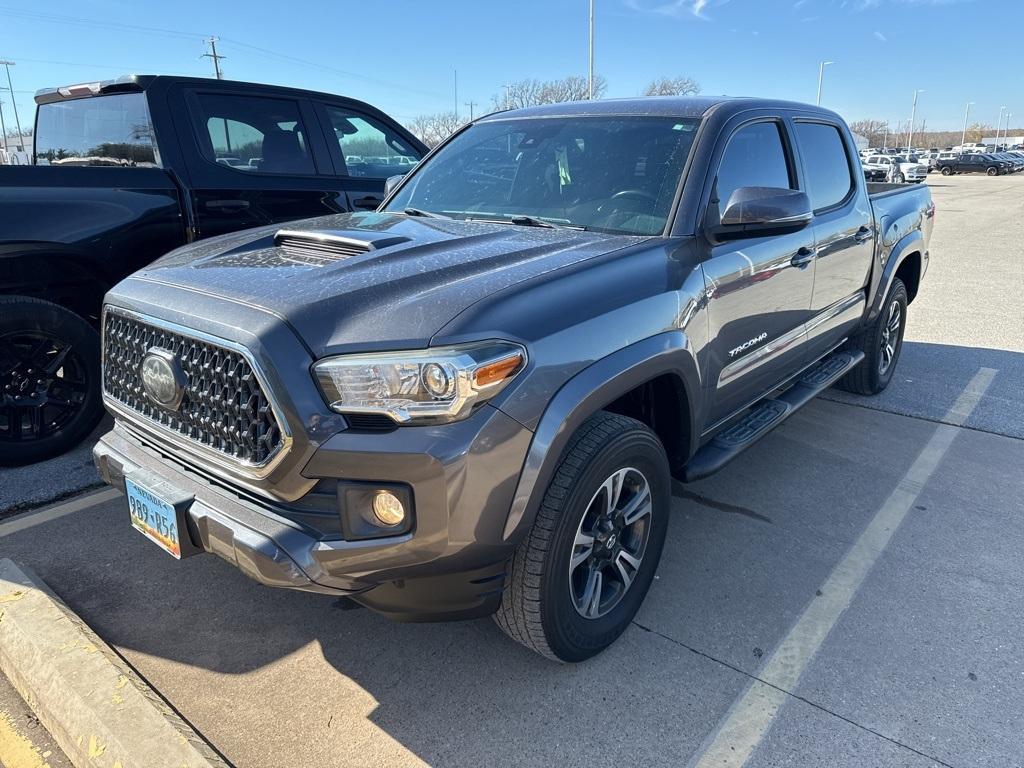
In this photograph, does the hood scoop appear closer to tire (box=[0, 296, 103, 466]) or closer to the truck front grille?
the truck front grille

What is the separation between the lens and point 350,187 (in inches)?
204

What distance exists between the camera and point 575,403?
7.14 ft

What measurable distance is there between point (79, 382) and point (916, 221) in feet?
18.5

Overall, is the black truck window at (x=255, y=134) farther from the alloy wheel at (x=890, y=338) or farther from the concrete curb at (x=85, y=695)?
the alloy wheel at (x=890, y=338)

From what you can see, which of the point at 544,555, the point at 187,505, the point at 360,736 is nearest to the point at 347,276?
the point at 187,505

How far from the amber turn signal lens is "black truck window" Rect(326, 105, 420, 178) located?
3.50 m

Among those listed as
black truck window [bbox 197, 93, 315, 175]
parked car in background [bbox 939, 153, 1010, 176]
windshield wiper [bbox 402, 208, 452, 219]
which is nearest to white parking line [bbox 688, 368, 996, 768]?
windshield wiper [bbox 402, 208, 452, 219]

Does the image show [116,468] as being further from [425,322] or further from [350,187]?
[350,187]

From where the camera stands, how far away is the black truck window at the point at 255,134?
463 cm

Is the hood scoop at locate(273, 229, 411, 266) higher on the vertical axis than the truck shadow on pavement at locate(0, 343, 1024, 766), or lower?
higher

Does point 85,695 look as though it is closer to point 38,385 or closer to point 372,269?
point 372,269

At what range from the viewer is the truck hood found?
2049 millimetres

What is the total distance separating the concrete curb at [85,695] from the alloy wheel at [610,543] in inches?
48.2

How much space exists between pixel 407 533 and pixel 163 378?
0.96 m
